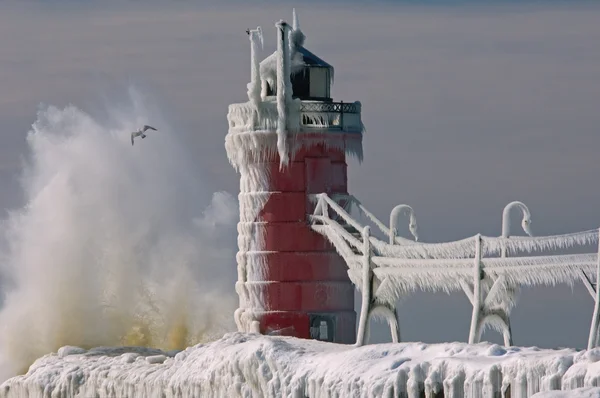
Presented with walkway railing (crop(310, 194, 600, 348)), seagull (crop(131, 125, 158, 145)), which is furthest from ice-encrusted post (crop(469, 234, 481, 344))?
seagull (crop(131, 125, 158, 145))

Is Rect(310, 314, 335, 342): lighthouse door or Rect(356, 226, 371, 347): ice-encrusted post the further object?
Rect(310, 314, 335, 342): lighthouse door

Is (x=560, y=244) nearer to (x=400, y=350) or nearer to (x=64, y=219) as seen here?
(x=400, y=350)

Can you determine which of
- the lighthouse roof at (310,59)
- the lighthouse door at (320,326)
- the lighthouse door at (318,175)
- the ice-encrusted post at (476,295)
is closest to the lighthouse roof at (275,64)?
the lighthouse roof at (310,59)

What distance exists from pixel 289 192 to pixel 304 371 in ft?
34.5

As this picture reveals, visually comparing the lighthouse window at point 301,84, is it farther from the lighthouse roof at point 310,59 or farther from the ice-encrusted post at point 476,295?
the ice-encrusted post at point 476,295

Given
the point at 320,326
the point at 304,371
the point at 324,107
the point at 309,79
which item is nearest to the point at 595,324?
the point at 304,371

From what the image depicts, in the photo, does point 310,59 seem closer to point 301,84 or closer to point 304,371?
point 301,84

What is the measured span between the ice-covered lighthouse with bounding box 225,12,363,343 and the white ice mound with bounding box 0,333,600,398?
155 inches

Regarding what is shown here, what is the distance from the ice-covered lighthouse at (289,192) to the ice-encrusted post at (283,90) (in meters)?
0.03

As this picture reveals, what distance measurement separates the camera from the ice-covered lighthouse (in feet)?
226

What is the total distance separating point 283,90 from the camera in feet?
225

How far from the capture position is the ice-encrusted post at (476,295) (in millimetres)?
57484

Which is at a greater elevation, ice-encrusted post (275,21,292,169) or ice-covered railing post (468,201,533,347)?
ice-encrusted post (275,21,292,169)

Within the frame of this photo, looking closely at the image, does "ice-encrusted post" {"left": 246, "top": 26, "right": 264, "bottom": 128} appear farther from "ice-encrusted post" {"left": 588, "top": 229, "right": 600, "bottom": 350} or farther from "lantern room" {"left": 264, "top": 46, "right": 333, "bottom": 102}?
"ice-encrusted post" {"left": 588, "top": 229, "right": 600, "bottom": 350}
